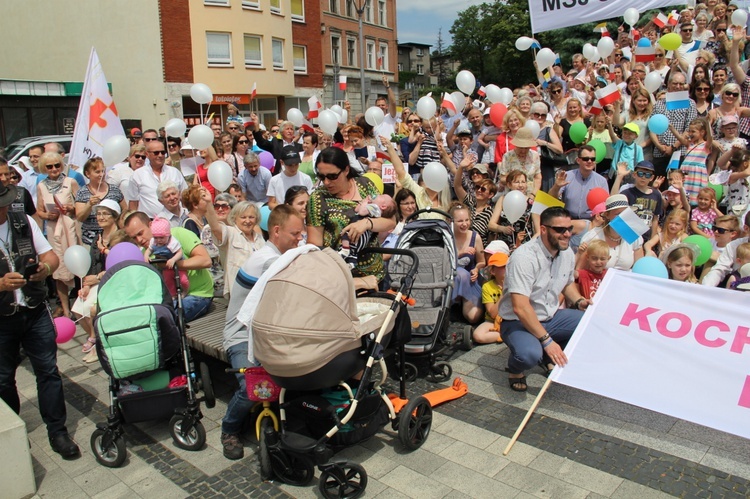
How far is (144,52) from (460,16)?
52.5 meters

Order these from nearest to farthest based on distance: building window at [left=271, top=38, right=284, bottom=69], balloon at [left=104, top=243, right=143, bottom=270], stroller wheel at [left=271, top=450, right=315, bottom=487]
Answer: stroller wheel at [left=271, top=450, right=315, bottom=487], balloon at [left=104, top=243, right=143, bottom=270], building window at [left=271, top=38, right=284, bottom=69]

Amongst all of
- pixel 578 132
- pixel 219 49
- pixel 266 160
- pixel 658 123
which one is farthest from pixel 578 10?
pixel 219 49

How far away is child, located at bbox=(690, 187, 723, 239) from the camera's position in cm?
654

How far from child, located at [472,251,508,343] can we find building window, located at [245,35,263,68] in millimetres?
29524

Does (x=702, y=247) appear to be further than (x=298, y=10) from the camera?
No

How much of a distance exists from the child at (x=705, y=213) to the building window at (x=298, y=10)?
35.3 metres

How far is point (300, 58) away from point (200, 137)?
32707mm

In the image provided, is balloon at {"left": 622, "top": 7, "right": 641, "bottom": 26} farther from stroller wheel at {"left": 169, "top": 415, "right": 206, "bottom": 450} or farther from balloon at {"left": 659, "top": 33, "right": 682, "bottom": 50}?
stroller wheel at {"left": 169, "top": 415, "right": 206, "bottom": 450}

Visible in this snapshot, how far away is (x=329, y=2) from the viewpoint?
43.9 metres

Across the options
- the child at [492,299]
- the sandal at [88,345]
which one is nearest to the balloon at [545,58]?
the child at [492,299]

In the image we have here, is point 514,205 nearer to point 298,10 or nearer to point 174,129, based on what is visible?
point 174,129

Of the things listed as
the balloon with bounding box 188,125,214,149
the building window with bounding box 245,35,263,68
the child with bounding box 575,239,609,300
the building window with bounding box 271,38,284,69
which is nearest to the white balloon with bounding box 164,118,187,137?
the balloon with bounding box 188,125,214,149

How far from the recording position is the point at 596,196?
661 centimetres

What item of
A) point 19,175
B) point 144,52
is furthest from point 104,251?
point 144,52
